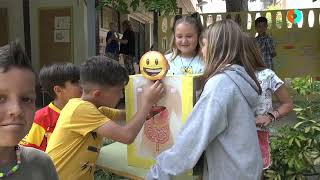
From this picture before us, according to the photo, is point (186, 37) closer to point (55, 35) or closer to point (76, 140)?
point (76, 140)

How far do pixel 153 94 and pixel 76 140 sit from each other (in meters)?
0.41

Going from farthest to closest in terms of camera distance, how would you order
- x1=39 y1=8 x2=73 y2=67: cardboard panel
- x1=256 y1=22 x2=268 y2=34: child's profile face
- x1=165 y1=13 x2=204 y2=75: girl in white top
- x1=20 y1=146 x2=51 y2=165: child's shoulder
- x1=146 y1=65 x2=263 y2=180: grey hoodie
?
1. x1=39 y1=8 x2=73 y2=67: cardboard panel
2. x1=256 y1=22 x2=268 y2=34: child's profile face
3. x1=165 y1=13 x2=204 y2=75: girl in white top
4. x1=146 y1=65 x2=263 y2=180: grey hoodie
5. x1=20 y1=146 x2=51 y2=165: child's shoulder

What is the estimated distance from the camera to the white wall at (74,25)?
9172mm

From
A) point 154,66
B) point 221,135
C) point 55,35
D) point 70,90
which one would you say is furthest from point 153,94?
point 55,35

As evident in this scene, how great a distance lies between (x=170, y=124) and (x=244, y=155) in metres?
0.40

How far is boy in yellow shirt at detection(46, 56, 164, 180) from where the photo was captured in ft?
6.48

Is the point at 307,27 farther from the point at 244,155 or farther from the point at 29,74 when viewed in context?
the point at 29,74

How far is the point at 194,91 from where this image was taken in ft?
6.70

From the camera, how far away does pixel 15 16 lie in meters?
9.27

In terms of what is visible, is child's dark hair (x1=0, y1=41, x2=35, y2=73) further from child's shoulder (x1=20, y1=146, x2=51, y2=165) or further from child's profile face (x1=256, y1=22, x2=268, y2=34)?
child's profile face (x1=256, y1=22, x2=268, y2=34)

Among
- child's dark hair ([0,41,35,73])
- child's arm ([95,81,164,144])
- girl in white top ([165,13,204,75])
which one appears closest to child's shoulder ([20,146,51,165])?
child's dark hair ([0,41,35,73])

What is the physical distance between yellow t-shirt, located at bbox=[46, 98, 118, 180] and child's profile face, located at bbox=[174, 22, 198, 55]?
100cm

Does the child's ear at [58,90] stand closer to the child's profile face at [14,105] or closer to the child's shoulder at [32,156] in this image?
the child's shoulder at [32,156]

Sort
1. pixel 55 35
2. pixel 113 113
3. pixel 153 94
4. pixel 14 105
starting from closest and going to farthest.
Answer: pixel 14 105 < pixel 153 94 < pixel 113 113 < pixel 55 35
